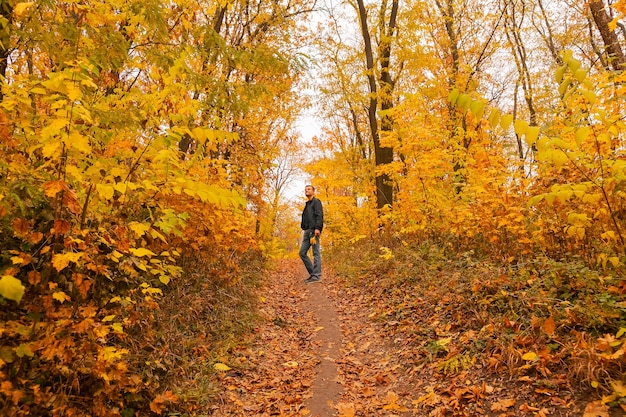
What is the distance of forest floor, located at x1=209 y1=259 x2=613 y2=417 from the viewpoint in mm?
3332

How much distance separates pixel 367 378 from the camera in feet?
15.4

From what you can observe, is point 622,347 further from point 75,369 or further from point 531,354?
point 75,369

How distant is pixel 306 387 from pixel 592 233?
4.15m

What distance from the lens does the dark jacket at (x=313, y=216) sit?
9.77 metres

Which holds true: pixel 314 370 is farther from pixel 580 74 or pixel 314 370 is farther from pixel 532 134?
pixel 580 74

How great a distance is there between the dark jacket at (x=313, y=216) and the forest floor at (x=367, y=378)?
122 inches

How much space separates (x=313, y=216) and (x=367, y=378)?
560 centimetres

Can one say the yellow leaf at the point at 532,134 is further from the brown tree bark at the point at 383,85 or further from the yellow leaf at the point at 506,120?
the brown tree bark at the point at 383,85

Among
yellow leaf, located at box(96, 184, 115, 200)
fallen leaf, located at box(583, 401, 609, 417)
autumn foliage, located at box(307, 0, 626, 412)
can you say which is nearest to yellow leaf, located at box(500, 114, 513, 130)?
autumn foliage, located at box(307, 0, 626, 412)

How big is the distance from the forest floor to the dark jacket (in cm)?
310

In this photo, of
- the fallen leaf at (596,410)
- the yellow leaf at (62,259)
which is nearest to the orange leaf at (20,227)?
the yellow leaf at (62,259)

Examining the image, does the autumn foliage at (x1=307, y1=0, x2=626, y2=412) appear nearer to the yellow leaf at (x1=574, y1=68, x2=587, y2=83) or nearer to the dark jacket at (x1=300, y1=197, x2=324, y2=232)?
the yellow leaf at (x1=574, y1=68, x2=587, y2=83)

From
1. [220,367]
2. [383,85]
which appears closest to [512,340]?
[220,367]

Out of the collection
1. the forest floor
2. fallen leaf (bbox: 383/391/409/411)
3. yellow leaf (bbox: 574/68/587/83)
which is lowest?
fallen leaf (bbox: 383/391/409/411)
